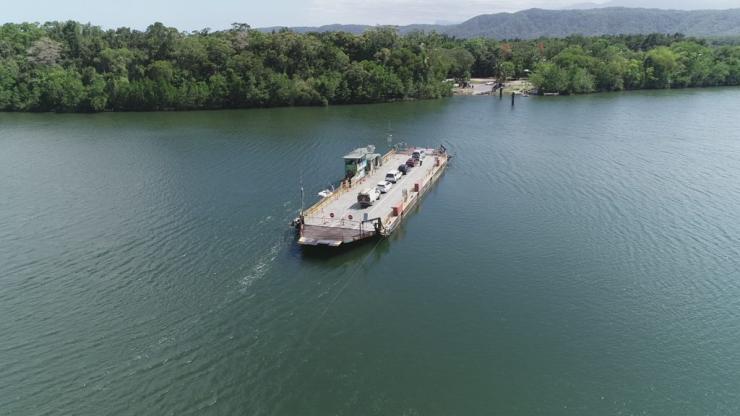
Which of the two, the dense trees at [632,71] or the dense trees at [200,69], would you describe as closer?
the dense trees at [200,69]

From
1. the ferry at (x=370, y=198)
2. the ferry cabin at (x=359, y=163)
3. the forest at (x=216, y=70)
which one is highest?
the forest at (x=216, y=70)

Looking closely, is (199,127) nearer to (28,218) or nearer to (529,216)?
(28,218)

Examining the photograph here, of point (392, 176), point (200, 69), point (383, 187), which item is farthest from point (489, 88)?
point (383, 187)

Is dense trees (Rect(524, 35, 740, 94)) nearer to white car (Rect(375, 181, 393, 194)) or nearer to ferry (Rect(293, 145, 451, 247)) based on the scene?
ferry (Rect(293, 145, 451, 247))

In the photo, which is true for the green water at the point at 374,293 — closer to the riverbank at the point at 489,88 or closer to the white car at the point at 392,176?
the white car at the point at 392,176

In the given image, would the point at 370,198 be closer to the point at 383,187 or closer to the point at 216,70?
the point at 383,187

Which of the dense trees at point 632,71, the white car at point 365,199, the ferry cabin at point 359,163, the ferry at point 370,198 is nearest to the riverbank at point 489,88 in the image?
the dense trees at point 632,71

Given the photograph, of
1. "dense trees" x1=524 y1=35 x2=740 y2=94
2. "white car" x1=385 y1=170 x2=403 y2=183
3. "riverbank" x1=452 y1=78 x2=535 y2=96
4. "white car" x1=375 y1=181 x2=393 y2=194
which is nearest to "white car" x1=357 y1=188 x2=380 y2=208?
"white car" x1=375 y1=181 x2=393 y2=194

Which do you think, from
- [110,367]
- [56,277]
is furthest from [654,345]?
[56,277]
